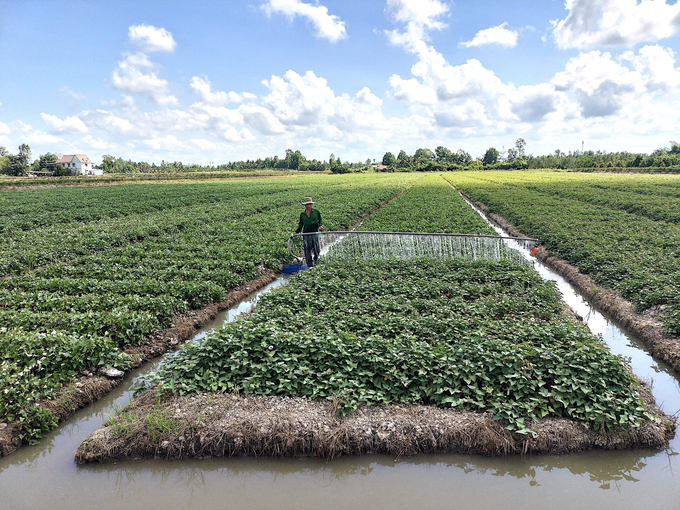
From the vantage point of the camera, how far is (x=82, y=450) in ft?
15.7

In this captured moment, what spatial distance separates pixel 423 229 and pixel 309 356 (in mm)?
11279

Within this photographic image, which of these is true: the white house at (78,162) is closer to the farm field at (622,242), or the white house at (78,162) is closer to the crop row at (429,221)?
the crop row at (429,221)

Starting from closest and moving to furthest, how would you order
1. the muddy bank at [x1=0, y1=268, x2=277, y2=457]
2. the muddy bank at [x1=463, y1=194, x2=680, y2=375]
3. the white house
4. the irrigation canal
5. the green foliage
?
the irrigation canal < the muddy bank at [x1=0, y1=268, x2=277, y2=457] < the green foliage < the muddy bank at [x1=463, y1=194, x2=680, y2=375] < the white house

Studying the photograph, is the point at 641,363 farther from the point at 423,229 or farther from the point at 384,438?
the point at 423,229

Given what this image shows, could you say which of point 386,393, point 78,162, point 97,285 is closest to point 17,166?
point 78,162

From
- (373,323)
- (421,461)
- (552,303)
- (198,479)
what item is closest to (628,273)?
(552,303)

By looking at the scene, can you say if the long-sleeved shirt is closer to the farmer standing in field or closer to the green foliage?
the farmer standing in field

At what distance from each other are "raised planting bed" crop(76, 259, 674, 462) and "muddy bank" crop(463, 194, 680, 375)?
6.08 ft

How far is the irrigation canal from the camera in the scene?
424cm

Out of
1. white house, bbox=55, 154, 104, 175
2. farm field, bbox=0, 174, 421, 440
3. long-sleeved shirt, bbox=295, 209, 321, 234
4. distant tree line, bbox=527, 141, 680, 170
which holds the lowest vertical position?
farm field, bbox=0, 174, 421, 440

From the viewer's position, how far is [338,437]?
189 inches

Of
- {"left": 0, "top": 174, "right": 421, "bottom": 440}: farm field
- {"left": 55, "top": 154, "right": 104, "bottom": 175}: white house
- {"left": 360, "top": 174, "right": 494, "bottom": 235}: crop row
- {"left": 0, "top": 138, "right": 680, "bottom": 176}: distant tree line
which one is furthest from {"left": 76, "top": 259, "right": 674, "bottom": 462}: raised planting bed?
{"left": 55, "top": 154, "right": 104, "bottom": 175}: white house

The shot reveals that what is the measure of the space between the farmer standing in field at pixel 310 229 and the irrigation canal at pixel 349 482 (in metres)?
7.56

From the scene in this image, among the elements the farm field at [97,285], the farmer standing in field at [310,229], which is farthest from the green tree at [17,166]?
the farmer standing in field at [310,229]
